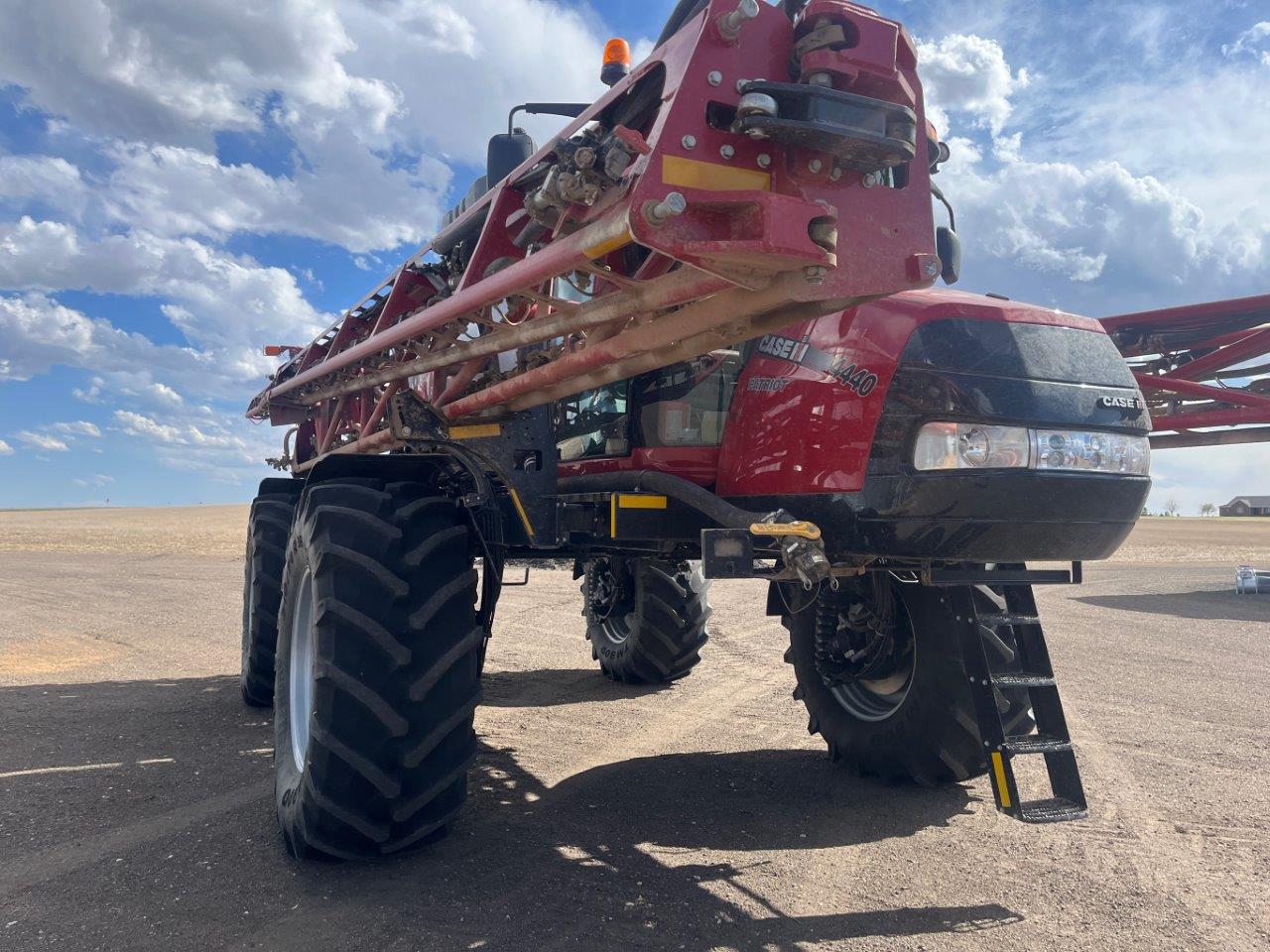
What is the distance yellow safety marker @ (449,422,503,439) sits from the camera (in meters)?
4.16

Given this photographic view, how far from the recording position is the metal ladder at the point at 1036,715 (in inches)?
131

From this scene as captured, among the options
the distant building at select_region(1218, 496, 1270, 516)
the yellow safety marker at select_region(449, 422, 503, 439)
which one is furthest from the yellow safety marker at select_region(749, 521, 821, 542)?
the distant building at select_region(1218, 496, 1270, 516)

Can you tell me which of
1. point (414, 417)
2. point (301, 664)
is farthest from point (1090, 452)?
point (301, 664)

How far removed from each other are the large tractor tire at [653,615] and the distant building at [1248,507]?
7681 centimetres

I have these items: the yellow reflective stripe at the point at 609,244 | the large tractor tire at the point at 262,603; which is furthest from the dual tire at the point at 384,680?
the large tractor tire at the point at 262,603

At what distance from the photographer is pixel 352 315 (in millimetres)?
5883

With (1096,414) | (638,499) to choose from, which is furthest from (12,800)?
(1096,414)

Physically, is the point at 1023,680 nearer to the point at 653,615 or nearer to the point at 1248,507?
the point at 653,615

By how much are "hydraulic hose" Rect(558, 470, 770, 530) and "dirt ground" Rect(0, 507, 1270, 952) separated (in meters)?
1.36

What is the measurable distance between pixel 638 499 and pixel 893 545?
102 centimetres

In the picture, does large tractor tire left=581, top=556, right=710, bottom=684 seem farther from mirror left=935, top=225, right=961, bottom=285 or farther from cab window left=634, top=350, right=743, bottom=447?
mirror left=935, top=225, right=961, bottom=285

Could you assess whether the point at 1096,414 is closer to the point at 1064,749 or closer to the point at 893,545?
the point at 893,545

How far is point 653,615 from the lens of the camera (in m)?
6.92

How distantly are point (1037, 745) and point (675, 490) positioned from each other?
1640 millimetres
